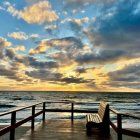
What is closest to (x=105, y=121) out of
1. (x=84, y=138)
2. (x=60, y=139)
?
(x=84, y=138)

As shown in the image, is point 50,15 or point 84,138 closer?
point 84,138

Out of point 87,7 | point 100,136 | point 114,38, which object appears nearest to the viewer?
point 100,136

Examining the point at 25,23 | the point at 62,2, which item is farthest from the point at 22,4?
the point at 25,23

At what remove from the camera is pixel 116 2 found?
12.6 metres

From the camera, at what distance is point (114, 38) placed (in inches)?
695

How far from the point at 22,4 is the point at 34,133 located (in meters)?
6.35

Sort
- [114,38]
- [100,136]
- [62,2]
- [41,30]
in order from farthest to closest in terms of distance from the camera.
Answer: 1. [114,38]
2. [41,30]
3. [62,2]
4. [100,136]

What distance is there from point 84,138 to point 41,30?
9.48 m

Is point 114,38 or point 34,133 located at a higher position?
point 114,38

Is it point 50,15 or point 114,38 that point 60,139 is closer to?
point 50,15

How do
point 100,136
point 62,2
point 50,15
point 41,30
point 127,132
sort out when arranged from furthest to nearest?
point 41,30
point 50,15
point 62,2
point 100,136
point 127,132

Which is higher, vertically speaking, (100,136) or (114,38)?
(114,38)

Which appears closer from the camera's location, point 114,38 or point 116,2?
point 116,2

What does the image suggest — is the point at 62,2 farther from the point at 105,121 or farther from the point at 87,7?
the point at 105,121
